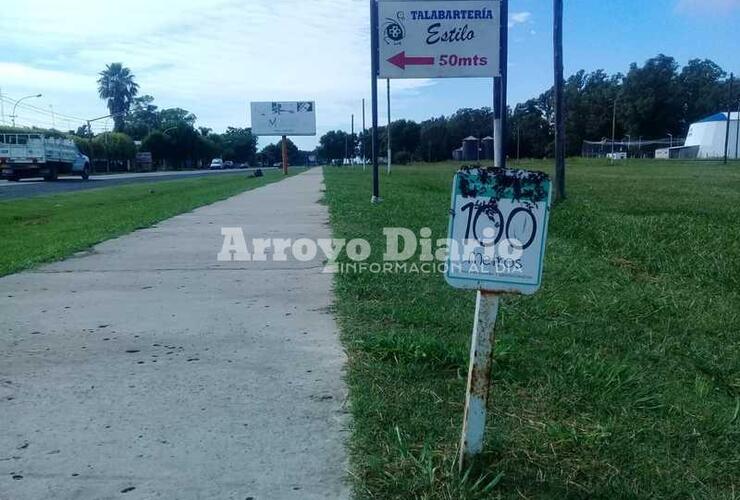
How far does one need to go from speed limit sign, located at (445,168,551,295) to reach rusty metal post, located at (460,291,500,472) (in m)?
0.08

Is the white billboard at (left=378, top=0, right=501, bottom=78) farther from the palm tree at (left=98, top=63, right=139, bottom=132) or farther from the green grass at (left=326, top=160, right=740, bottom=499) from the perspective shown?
the palm tree at (left=98, top=63, right=139, bottom=132)

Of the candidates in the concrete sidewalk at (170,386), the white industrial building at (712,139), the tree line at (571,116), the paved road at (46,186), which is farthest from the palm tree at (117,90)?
the concrete sidewalk at (170,386)

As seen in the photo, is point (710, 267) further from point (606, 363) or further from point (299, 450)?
point (299, 450)

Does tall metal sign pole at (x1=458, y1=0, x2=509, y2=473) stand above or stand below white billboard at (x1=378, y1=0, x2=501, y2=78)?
below

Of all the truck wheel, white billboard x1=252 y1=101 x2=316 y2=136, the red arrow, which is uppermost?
white billboard x1=252 y1=101 x2=316 y2=136

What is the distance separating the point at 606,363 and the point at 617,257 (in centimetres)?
442

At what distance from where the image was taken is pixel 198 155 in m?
102

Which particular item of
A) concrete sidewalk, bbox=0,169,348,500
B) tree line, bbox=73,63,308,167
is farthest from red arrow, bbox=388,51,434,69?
tree line, bbox=73,63,308,167

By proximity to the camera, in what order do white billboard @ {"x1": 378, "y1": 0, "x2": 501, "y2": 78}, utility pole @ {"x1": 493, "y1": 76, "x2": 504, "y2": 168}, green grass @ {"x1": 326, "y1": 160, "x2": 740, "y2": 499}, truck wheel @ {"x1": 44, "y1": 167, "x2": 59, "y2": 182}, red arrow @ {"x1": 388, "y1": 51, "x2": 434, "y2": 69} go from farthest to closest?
1. truck wheel @ {"x1": 44, "y1": 167, "x2": 59, "y2": 182}
2. red arrow @ {"x1": 388, "y1": 51, "x2": 434, "y2": 69}
3. white billboard @ {"x1": 378, "y1": 0, "x2": 501, "y2": 78}
4. utility pole @ {"x1": 493, "y1": 76, "x2": 504, "y2": 168}
5. green grass @ {"x1": 326, "y1": 160, "x2": 740, "y2": 499}

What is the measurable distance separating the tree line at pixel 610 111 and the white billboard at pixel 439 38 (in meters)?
74.1

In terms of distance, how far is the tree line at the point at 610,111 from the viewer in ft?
306

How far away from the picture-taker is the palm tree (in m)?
95.9

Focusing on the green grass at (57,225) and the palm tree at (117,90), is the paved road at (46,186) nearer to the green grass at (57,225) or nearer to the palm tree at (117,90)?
the green grass at (57,225)

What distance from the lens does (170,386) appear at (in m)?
3.90
